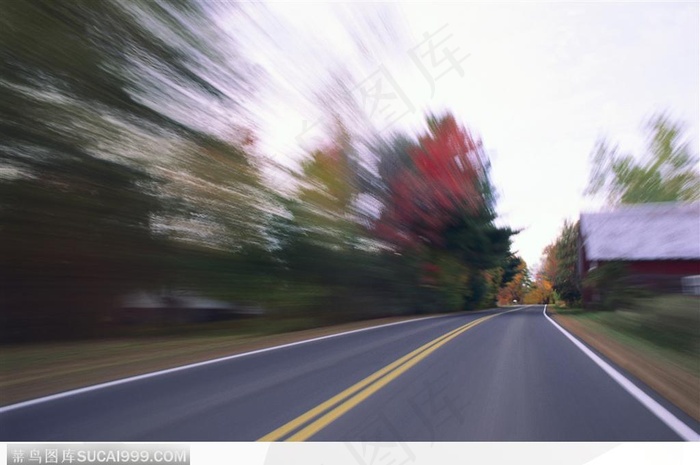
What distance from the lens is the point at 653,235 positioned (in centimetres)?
2680

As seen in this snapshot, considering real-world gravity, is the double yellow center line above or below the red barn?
below

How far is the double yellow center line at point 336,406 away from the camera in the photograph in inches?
192

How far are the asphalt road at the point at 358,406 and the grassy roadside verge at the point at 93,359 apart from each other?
87cm

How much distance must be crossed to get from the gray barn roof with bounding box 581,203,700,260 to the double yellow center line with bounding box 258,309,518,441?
2104cm

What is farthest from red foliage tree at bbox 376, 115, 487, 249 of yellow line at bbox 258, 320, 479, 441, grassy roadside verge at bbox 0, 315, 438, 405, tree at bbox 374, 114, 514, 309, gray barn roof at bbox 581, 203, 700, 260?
yellow line at bbox 258, 320, 479, 441

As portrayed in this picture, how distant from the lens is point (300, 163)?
21.8m

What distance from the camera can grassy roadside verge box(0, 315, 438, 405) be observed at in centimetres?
753

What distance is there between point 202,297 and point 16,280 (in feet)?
20.8

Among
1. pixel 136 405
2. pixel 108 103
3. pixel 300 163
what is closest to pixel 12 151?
pixel 108 103

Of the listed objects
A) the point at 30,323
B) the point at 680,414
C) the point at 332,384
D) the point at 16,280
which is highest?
the point at 16,280

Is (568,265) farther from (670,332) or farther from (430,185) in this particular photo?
(670,332)

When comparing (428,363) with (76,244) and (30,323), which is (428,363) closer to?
(76,244)

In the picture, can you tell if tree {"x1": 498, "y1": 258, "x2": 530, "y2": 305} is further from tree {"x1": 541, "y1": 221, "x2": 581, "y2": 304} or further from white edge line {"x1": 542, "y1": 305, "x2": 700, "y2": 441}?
white edge line {"x1": 542, "y1": 305, "x2": 700, "y2": 441}

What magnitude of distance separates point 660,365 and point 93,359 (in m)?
10.0
